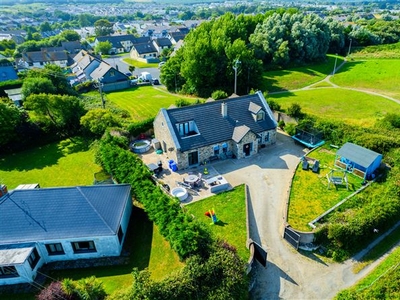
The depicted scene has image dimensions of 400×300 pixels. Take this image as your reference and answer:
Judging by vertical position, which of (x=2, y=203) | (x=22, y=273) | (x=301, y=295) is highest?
(x=2, y=203)

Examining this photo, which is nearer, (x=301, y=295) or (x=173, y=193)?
(x=301, y=295)

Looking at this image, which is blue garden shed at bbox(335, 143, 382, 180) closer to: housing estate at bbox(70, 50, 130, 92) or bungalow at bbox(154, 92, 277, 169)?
bungalow at bbox(154, 92, 277, 169)

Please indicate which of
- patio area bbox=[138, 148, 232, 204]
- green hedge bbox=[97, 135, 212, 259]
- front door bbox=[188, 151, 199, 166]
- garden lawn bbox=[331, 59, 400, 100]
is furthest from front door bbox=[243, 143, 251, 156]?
garden lawn bbox=[331, 59, 400, 100]

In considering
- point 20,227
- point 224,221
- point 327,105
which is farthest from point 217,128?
point 327,105

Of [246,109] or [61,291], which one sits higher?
[246,109]

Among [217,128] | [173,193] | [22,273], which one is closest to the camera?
[22,273]

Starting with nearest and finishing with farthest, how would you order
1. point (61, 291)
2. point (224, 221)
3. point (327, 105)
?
point (61, 291)
point (224, 221)
point (327, 105)

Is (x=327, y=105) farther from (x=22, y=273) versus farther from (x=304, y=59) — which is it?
(x=22, y=273)

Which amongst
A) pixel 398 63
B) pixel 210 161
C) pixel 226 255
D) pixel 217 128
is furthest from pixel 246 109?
pixel 398 63
